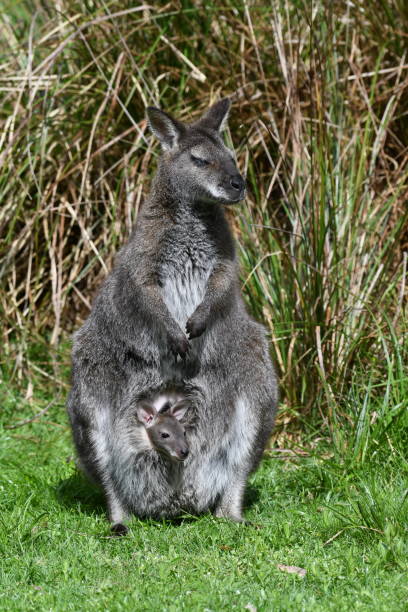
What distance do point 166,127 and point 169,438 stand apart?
5.08 feet

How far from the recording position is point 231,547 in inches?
150

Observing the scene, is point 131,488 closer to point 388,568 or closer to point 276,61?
point 388,568

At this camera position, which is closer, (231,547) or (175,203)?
(231,547)

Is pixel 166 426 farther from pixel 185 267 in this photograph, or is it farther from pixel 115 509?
pixel 185 267

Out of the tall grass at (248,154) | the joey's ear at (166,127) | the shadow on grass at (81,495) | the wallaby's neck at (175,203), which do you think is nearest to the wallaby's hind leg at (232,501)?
the shadow on grass at (81,495)

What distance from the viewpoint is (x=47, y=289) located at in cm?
691

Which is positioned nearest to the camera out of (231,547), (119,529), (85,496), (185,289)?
(231,547)

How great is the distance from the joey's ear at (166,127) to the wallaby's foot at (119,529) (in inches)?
72.2

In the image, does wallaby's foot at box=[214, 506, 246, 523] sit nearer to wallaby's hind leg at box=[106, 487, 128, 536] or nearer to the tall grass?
wallaby's hind leg at box=[106, 487, 128, 536]

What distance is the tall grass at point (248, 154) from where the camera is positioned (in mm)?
5363

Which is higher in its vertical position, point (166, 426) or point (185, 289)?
point (185, 289)

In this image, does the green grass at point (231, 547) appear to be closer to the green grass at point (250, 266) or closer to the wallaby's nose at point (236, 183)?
the green grass at point (250, 266)

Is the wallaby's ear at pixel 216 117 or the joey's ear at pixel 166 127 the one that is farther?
the wallaby's ear at pixel 216 117

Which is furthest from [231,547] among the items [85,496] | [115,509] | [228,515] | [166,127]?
[166,127]
